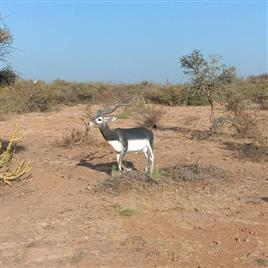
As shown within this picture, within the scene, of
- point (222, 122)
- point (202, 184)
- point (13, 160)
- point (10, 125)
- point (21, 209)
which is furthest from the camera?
point (10, 125)

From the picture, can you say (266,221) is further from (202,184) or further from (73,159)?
(73,159)

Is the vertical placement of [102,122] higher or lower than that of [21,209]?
higher

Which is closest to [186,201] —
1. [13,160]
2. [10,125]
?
[13,160]

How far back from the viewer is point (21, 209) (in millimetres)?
8836

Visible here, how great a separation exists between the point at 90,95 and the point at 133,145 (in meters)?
25.0

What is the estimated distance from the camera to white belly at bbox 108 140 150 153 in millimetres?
9828

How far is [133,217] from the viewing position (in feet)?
26.5

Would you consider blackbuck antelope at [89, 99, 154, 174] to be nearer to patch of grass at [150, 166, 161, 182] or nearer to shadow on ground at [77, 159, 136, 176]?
patch of grass at [150, 166, 161, 182]

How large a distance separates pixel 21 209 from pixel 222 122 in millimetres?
8295

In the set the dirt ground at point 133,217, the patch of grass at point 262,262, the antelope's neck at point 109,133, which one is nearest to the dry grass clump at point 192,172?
the dirt ground at point 133,217

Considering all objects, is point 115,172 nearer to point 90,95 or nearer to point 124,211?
point 124,211

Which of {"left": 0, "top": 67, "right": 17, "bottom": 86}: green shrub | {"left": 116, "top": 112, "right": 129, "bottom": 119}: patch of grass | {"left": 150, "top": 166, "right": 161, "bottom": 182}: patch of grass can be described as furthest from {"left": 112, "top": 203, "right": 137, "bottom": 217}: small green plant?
{"left": 116, "top": 112, "right": 129, "bottom": 119}: patch of grass

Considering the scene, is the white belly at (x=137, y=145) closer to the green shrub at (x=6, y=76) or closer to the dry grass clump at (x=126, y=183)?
the dry grass clump at (x=126, y=183)

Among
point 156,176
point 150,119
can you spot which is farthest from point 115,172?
point 150,119
